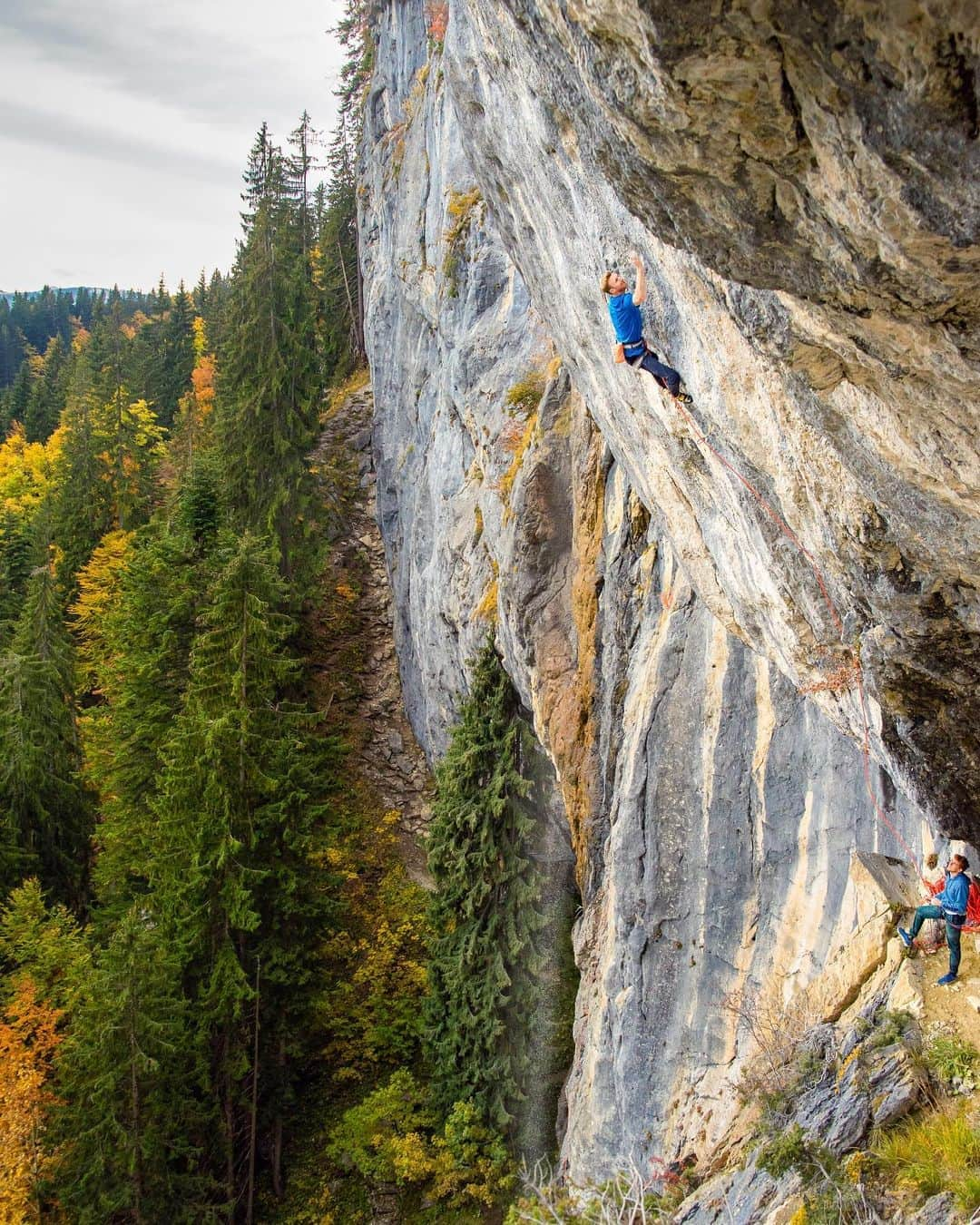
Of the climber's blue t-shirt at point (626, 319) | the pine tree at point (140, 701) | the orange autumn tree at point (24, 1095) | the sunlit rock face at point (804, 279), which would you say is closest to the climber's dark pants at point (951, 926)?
the sunlit rock face at point (804, 279)

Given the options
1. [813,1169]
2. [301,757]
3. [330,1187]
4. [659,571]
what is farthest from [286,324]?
[813,1169]

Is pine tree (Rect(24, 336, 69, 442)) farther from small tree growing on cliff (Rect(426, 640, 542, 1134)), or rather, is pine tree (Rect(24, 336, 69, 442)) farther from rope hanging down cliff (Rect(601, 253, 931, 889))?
rope hanging down cliff (Rect(601, 253, 931, 889))

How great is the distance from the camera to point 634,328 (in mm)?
7070

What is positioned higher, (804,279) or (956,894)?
(804,279)

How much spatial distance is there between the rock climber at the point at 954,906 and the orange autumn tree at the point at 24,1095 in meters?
14.7

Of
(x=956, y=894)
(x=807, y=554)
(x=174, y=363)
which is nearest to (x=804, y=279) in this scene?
(x=807, y=554)

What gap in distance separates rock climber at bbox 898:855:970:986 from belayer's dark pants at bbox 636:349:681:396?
467 cm

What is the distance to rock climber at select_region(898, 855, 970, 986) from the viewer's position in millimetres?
7070

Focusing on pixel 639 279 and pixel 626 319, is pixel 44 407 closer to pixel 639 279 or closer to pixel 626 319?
pixel 626 319

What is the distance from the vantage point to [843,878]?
8828 millimetres

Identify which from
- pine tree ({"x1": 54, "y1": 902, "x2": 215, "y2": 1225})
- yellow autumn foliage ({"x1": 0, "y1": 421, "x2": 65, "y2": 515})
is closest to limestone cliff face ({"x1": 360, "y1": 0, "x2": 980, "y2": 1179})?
pine tree ({"x1": 54, "y1": 902, "x2": 215, "y2": 1225})

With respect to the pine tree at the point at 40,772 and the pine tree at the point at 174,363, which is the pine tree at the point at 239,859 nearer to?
the pine tree at the point at 40,772

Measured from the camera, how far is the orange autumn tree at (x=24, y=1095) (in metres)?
14.1

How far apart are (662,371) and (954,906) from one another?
518 cm
